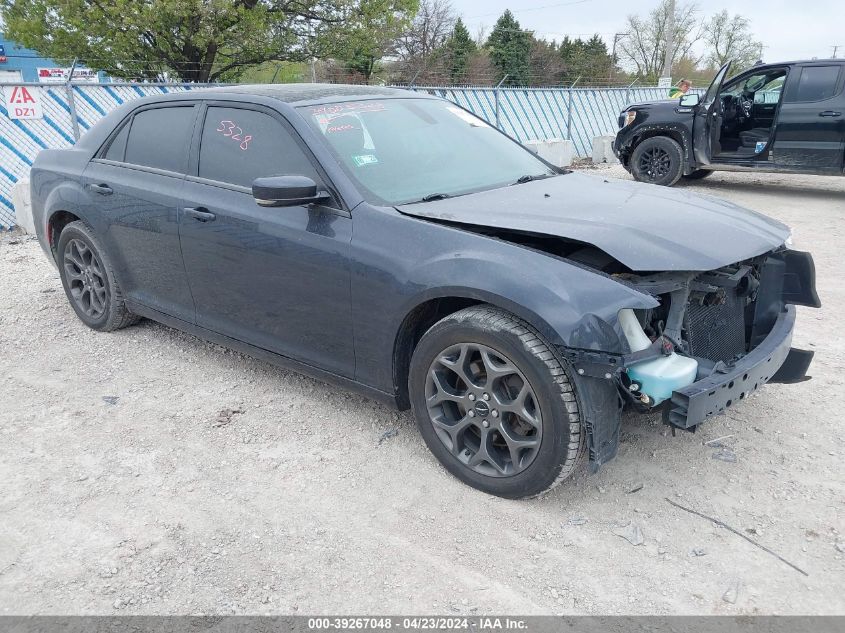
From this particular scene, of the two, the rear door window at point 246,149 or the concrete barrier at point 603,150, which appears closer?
the rear door window at point 246,149

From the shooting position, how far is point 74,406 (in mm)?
3943

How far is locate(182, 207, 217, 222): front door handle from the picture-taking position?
3.71 meters

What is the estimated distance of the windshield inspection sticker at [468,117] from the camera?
4.16 meters

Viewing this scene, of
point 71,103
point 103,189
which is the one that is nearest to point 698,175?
point 71,103

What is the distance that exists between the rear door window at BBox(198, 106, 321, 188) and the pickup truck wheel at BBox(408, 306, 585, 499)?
1.11 meters

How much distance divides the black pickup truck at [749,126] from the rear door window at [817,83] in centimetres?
1

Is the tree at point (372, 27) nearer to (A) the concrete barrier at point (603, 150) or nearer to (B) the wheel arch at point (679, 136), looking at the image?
(A) the concrete barrier at point (603, 150)

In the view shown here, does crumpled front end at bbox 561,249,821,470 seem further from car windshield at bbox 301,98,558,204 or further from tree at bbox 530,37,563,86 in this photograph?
tree at bbox 530,37,563,86

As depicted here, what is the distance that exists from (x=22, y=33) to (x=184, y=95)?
20774 millimetres

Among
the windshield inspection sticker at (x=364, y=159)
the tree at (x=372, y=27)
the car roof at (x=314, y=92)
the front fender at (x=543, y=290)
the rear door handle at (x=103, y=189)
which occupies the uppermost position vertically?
the tree at (x=372, y=27)

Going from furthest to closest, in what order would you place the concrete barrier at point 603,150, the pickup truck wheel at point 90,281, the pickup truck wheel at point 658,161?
the concrete barrier at point 603,150 < the pickup truck wheel at point 658,161 < the pickup truck wheel at point 90,281

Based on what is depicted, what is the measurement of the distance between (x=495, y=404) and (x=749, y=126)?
9.77m

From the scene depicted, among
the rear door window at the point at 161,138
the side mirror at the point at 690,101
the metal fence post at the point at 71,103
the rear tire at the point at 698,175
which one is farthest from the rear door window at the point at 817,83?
the metal fence post at the point at 71,103

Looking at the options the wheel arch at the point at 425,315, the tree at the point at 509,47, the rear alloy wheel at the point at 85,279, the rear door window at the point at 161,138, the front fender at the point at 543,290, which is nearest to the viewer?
the front fender at the point at 543,290
